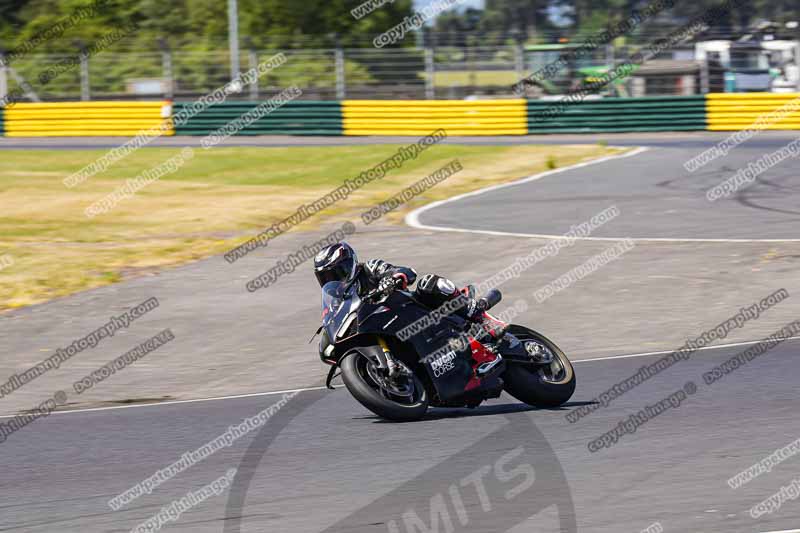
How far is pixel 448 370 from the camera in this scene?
8.34 m

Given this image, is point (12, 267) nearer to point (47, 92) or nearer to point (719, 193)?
point (719, 193)

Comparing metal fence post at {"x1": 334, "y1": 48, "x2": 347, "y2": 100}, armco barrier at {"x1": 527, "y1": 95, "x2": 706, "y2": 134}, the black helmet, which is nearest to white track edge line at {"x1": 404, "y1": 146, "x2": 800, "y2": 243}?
armco barrier at {"x1": 527, "y1": 95, "x2": 706, "y2": 134}

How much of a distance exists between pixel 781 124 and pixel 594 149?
514cm

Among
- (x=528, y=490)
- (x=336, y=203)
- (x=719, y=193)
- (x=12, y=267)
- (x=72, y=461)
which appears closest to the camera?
(x=528, y=490)

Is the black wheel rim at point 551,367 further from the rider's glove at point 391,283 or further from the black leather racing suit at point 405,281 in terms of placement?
the rider's glove at point 391,283

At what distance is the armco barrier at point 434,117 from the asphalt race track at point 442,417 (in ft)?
48.4

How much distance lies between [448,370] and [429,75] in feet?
90.2

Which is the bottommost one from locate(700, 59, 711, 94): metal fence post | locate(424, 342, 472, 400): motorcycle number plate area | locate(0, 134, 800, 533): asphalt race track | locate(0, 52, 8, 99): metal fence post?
locate(0, 134, 800, 533): asphalt race track

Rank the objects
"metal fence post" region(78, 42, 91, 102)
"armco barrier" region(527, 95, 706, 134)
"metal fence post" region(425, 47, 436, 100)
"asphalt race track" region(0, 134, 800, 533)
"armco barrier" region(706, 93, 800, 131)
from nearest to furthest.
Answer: "asphalt race track" region(0, 134, 800, 533), "armco barrier" region(706, 93, 800, 131), "armco barrier" region(527, 95, 706, 134), "metal fence post" region(425, 47, 436, 100), "metal fence post" region(78, 42, 91, 102)

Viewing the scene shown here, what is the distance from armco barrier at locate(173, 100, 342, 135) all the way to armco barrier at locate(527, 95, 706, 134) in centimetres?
559

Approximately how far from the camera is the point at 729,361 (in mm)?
10234

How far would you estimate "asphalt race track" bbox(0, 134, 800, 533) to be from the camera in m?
6.54

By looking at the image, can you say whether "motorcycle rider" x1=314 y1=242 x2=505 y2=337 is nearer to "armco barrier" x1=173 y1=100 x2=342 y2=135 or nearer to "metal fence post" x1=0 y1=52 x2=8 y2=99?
"armco barrier" x1=173 y1=100 x2=342 y2=135

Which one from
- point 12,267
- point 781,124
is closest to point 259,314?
point 12,267
